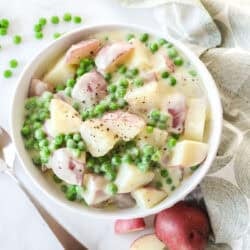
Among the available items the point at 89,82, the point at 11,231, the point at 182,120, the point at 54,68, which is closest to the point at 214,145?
the point at 182,120

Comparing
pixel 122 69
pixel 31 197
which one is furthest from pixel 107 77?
pixel 31 197

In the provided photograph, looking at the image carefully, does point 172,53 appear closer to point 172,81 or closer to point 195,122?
point 172,81

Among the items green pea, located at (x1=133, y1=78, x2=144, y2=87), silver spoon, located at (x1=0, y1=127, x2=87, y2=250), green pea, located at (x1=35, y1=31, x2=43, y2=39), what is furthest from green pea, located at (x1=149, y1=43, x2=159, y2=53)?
silver spoon, located at (x1=0, y1=127, x2=87, y2=250)

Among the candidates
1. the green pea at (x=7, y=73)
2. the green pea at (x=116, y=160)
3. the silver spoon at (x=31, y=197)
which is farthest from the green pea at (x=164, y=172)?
the green pea at (x=7, y=73)

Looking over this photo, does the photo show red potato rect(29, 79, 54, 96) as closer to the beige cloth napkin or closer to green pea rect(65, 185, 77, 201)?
green pea rect(65, 185, 77, 201)

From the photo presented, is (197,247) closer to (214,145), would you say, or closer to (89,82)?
(214,145)
